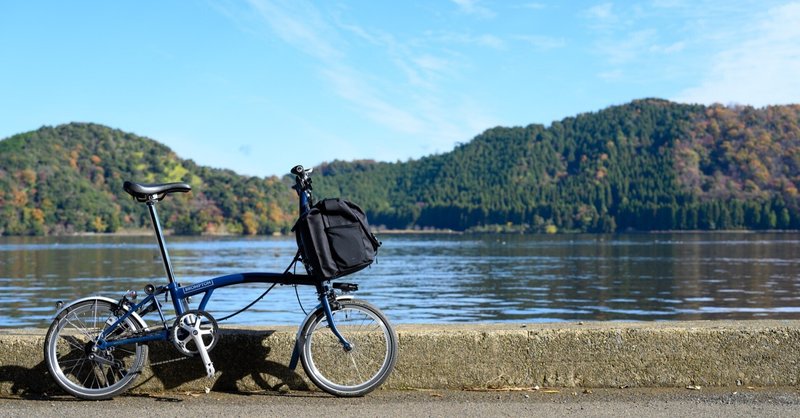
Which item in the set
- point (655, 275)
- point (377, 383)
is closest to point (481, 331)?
point (377, 383)

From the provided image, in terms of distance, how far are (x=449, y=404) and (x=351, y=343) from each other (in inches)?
35.8

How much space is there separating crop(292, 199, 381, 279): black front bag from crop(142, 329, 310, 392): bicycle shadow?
85 cm

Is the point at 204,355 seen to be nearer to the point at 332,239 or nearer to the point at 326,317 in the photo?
the point at 326,317

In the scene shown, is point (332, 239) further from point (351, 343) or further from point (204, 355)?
point (204, 355)

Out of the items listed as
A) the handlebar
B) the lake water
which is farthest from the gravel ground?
the lake water

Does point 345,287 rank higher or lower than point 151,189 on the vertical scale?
lower

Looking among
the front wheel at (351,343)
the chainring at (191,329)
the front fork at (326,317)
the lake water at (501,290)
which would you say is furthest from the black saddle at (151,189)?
the lake water at (501,290)

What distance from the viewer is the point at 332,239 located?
6.58 metres

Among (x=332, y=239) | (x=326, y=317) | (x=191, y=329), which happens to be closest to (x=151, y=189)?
(x=191, y=329)

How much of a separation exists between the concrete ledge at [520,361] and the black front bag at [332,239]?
30.8 inches

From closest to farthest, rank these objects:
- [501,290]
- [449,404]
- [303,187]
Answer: [449,404] < [303,187] < [501,290]

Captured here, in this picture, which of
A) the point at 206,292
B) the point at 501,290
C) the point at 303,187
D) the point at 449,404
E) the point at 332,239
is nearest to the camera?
the point at 449,404

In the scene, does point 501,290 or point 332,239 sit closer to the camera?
point 332,239

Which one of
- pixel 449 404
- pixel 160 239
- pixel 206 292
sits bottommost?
pixel 449 404
